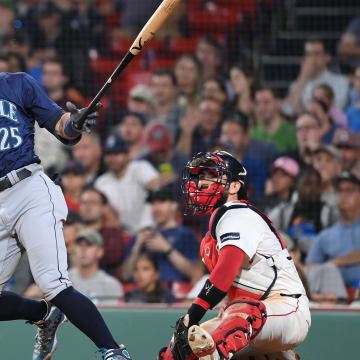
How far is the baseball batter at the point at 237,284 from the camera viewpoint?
3166 millimetres

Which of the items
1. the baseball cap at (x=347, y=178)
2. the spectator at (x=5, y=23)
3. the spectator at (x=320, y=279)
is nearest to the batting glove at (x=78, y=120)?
the spectator at (x=320, y=279)

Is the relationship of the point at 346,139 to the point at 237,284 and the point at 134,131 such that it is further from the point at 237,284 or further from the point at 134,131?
the point at 237,284

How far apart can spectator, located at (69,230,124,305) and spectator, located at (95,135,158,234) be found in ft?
2.11

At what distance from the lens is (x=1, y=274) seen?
140 inches

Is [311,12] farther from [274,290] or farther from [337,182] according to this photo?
[274,290]

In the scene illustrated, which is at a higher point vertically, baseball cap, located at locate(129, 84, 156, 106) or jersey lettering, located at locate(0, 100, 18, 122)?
jersey lettering, located at locate(0, 100, 18, 122)

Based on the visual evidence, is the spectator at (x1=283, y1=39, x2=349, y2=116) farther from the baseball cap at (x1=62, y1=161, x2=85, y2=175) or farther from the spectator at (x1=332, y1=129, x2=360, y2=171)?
the baseball cap at (x1=62, y1=161, x2=85, y2=175)

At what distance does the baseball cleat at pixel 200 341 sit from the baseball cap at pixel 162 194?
341 cm

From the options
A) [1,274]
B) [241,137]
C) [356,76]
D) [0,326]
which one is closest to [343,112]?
[356,76]

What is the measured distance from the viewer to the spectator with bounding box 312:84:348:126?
7.11 metres

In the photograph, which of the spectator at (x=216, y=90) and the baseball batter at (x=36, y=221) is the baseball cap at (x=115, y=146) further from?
the baseball batter at (x=36, y=221)

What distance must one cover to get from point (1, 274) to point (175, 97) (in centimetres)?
440

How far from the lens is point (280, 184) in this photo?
21.2ft

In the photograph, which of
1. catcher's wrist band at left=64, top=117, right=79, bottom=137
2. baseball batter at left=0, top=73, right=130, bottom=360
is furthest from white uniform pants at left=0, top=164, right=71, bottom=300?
catcher's wrist band at left=64, top=117, right=79, bottom=137
